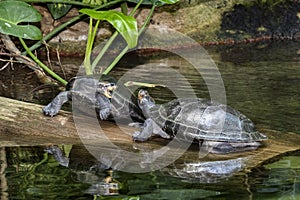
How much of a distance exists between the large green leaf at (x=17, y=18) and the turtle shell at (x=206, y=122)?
5.22 feet

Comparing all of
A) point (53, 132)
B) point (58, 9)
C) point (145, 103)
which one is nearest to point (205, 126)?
point (145, 103)

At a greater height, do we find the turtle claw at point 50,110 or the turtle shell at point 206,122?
the turtle claw at point 50,110

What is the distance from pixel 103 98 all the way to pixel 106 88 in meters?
0.07

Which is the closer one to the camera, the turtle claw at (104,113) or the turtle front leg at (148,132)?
the turtle front leg at (148,132)

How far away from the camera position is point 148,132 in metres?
3.49

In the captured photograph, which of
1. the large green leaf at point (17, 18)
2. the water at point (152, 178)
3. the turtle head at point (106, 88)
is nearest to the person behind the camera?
the water at point (152, 178)

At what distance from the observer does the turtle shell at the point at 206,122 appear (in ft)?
10.9

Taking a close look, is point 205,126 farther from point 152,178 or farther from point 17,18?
point 17,18

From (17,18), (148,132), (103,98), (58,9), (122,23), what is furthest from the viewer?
(58,9)

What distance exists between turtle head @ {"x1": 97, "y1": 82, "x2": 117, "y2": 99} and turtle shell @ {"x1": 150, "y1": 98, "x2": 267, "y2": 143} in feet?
1.36

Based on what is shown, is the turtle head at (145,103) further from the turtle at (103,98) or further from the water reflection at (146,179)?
the water reflection at (146,179)

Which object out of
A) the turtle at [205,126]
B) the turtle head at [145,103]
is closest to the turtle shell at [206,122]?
the turtle at [205,126]

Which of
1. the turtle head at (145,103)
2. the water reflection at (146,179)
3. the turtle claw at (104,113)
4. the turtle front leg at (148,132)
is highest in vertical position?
the turtle head at (145,103)

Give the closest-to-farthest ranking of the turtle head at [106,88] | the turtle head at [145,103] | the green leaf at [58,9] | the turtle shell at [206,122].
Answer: the turtle shell at [206,122]
the turtle head at [145,103]
the turtle head at [106,88]
the green leaf at [58,9]
